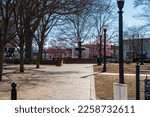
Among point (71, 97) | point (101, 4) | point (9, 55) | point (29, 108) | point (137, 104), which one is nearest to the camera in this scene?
point (29, 108)

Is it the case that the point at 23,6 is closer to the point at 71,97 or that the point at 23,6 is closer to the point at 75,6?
the point at 75,6

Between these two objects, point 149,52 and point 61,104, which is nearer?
point 61,104

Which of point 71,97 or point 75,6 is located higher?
point 75,6

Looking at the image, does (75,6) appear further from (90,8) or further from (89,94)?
(89,94)

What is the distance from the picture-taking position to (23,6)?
2402 cm

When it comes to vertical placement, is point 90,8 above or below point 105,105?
above

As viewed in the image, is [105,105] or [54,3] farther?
[54,3]

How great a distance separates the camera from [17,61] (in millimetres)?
54219

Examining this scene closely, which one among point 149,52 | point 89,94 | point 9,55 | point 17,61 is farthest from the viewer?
point 149,52

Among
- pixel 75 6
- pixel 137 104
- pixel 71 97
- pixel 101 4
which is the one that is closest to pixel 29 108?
pixel 137 104

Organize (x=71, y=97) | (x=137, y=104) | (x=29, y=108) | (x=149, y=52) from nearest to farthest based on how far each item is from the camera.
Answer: (x=29, y=108), (x=137, y=104), (x=71, y=97), (x=149, y=52)

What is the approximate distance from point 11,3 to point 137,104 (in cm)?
1563

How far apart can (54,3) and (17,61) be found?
30969 millimetres

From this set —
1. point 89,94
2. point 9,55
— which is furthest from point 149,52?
point 89,94
